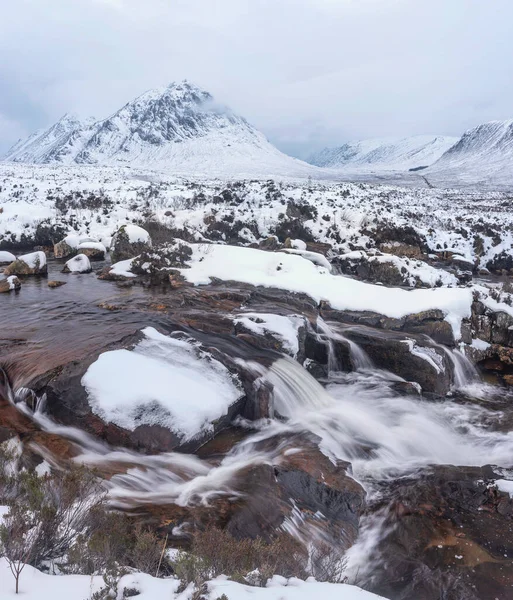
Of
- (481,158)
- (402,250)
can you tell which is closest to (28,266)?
(402,250)

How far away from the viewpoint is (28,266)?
15.1 m

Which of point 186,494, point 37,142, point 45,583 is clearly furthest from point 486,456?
point 37,142

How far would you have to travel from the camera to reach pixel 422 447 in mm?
7555

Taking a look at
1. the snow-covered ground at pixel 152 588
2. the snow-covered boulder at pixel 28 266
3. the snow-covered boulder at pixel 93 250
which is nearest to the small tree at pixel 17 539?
the snow-covered ground at pixel 152 588

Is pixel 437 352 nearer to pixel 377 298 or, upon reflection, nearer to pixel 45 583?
pixel 377 298

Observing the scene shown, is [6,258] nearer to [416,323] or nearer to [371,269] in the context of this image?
[371,269]

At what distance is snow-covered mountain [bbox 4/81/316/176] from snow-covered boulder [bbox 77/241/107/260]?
6433 centimetres

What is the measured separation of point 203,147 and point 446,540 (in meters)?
110

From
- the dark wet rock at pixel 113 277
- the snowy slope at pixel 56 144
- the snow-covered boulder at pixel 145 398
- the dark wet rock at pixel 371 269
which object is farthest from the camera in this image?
the snowy slope at pixel 56 144

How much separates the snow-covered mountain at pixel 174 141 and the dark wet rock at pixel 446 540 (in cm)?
7917

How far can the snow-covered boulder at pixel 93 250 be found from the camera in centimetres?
1877

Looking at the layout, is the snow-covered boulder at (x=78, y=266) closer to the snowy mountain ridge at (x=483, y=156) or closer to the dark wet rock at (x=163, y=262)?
the dark wet rock at (x=163, y=262)

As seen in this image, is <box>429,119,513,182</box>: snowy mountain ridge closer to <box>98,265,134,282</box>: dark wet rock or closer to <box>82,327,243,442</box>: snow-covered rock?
<box>98,265,134,282</box>: dark wet rock

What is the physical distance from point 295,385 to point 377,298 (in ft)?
17.5
